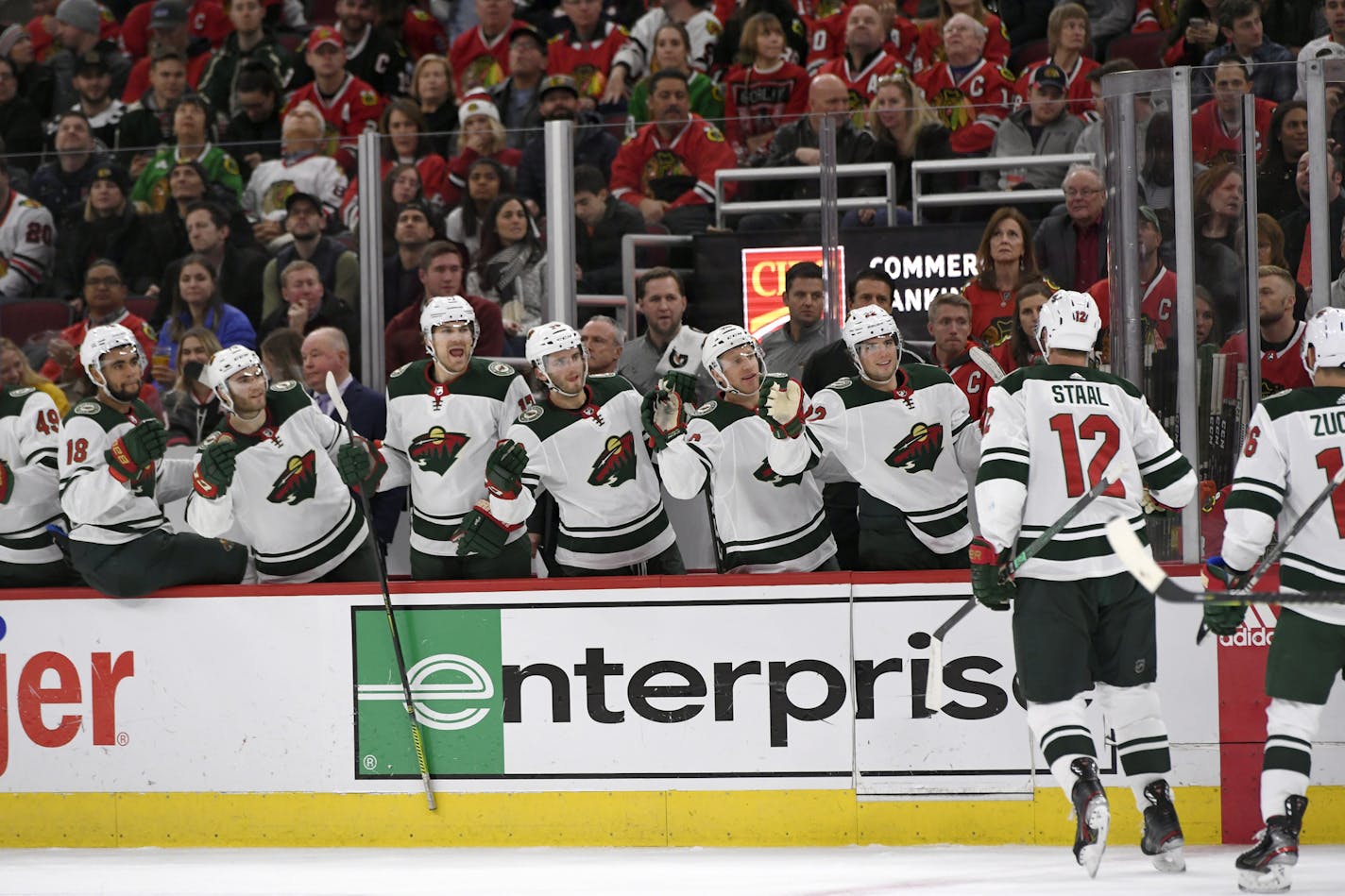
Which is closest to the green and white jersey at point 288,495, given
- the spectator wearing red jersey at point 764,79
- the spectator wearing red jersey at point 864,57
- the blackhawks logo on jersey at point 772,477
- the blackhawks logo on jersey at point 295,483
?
the blackhawks logo on jersey at point 295,483

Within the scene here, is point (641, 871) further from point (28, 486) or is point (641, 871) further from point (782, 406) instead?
point (28, 486)

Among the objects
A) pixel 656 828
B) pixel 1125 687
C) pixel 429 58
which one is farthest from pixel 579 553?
pixel 429 58

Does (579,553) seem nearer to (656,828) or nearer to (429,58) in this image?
(656,828)

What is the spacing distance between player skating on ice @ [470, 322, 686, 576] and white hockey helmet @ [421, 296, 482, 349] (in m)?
0.24

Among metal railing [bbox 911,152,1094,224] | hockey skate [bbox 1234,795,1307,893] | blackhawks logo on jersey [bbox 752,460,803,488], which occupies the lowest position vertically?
hockey skate [bbox 1234,795,1307,893]

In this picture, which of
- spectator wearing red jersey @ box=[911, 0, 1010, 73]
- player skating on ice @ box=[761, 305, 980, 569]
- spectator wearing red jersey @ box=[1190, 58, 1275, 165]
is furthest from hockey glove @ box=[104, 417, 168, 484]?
spectator wearing red jersey @ box=[911, 0, 1010, 73]

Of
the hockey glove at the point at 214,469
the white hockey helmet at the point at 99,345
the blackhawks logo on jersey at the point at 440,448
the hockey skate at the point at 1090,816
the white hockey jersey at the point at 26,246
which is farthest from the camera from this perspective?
the white hockey jersey at the point at 26,246

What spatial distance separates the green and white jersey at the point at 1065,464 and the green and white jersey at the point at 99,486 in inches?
94.8

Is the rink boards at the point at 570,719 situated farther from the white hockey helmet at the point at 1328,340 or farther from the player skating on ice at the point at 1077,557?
the white hockey helmet at the point at 1328,340

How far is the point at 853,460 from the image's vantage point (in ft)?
16.6

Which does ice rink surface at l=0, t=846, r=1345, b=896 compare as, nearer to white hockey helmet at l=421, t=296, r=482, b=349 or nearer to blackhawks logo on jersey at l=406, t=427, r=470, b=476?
blackhawks logo on jersey at l=406, t=427, r=470, b=476

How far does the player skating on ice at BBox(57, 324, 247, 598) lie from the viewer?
199 inches

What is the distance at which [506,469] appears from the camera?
494cm

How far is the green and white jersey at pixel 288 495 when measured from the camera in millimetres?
5238
